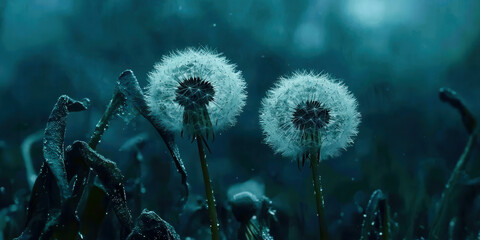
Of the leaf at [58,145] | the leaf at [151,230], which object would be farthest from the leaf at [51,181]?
the leaf at [151,230]

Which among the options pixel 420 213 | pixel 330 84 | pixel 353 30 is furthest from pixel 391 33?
pixel 330 84

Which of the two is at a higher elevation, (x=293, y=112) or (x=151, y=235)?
(x=293, y=112)

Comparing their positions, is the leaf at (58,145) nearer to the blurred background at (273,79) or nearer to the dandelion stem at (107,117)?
the dandelion stem at (107,117)

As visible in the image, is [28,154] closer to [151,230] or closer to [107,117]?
[107,117]

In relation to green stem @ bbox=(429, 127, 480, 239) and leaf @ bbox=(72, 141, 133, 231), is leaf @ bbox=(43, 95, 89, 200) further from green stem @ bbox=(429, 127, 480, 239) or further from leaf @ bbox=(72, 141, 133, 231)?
green stem @ bbox=(429, 127, 480, 239)

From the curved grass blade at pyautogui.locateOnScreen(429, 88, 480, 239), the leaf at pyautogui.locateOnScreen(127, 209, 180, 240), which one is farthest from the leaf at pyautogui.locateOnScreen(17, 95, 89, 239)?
the curved grass blade at pyautogui.locateOnScreen(429, 88, 480, 239)

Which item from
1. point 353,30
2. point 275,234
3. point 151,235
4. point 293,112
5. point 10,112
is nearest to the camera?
point 151,235

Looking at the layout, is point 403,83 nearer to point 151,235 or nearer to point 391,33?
point 391,33
